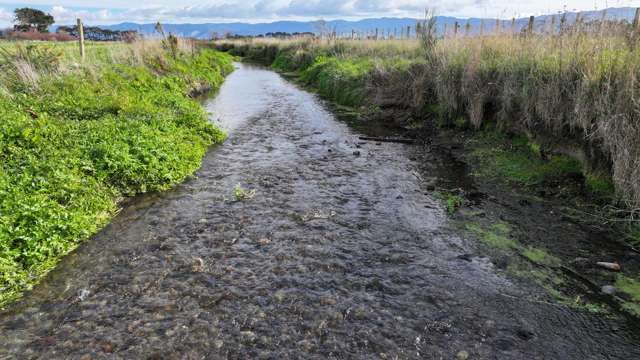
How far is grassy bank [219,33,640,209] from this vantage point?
289 inches

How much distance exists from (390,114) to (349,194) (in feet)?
28.6

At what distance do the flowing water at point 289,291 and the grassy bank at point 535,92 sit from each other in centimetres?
321

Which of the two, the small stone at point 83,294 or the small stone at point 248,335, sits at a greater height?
the small stone at point 83,294

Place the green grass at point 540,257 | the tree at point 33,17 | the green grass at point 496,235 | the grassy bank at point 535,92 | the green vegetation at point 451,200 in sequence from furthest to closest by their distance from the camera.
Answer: the tree at point 33,17, the green vegetation at point 451,200, the grassy bank at point 535,92, the green grass at point 496,235, the green grass at point 540,257

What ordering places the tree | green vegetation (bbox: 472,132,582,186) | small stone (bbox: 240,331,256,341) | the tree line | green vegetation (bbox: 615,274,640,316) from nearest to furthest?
small stone (bbox: 240,331,256,341), green vegetation (bbox: 615,274,640,316), green vegetation (bbox: 472,132,582,186), the tree line, the tree

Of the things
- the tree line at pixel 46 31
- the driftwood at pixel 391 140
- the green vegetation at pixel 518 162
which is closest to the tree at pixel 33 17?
the tree line at pixel 46 31

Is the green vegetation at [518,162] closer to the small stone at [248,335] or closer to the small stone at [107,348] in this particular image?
the small stone at [248,335]

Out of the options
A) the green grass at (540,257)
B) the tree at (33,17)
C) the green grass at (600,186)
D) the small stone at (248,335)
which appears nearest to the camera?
the small stone at (248,335)

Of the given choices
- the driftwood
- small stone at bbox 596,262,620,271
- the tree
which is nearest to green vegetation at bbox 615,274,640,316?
small stone at bbox 596,262,620,271

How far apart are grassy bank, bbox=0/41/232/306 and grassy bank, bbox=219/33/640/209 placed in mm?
7805

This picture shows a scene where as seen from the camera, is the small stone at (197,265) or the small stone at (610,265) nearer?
the small stone at (610,265)

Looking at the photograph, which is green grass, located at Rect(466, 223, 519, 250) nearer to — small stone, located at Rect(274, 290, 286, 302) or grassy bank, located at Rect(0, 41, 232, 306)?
small stone, located at Rect(274, 290, 286, 302)

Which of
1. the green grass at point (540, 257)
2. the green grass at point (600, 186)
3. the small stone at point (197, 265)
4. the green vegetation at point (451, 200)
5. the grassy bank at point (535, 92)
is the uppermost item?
the grassy bank at point (535, 92)

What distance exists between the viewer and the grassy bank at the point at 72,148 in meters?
6.25
